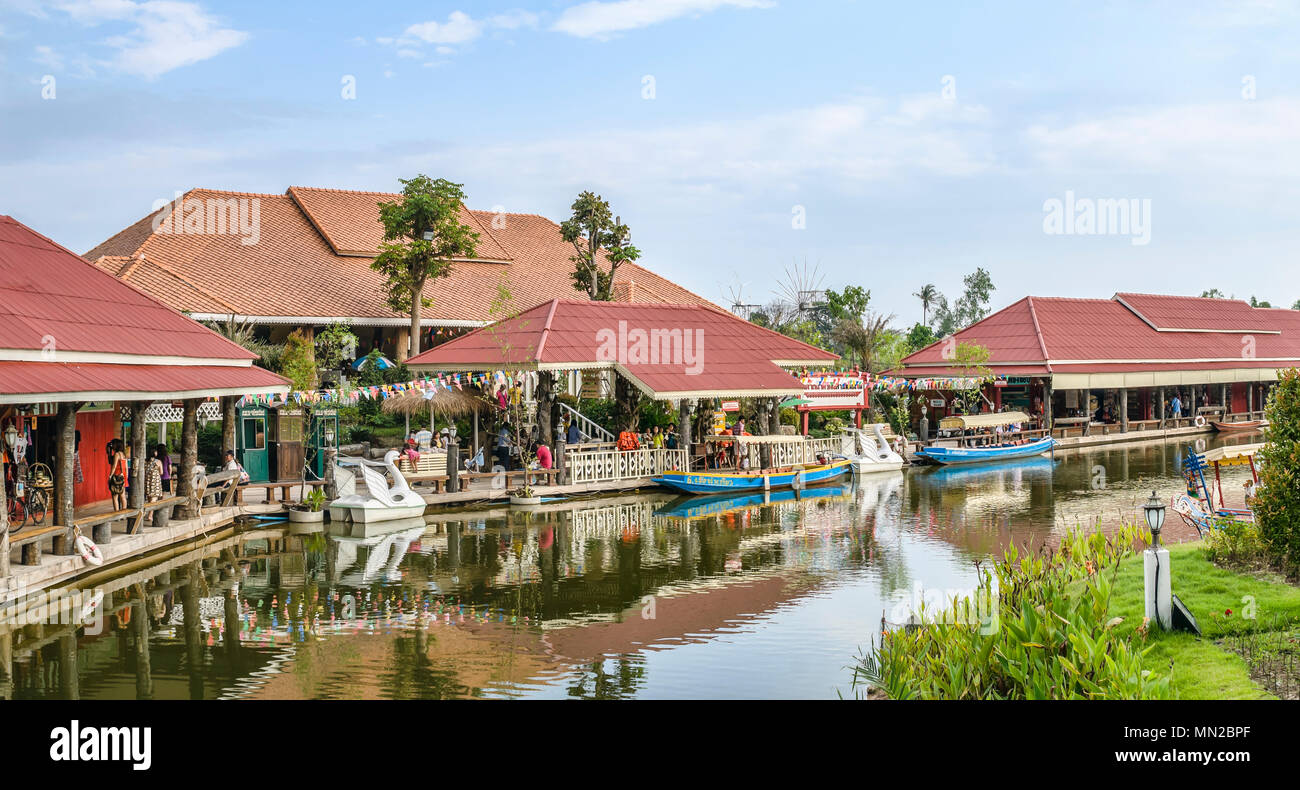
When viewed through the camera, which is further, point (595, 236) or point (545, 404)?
point (595, 236)

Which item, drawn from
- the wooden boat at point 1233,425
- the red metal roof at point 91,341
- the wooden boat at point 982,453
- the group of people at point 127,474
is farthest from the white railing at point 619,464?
the wooden boat at point 1233,425

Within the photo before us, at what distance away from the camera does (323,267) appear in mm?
35250

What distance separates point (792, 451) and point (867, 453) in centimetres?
334

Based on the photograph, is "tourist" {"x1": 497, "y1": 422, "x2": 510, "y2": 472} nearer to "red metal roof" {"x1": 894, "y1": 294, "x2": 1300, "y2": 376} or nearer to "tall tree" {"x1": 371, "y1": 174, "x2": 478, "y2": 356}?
"tall tree" {"x1": 371, "y1": 174, "x2": 478, "y2": 356}

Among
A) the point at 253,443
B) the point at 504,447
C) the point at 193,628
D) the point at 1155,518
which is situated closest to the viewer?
the point at 1155,518

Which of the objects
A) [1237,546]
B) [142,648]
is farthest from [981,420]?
[142,648]

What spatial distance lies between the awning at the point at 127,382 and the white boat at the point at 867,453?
15388mm

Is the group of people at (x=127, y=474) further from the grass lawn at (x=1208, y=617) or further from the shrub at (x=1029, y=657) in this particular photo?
the grass lawn at (x=1208, y=617)

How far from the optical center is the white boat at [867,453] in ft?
96.3

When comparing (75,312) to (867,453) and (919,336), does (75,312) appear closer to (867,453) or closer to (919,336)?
(867,453)
